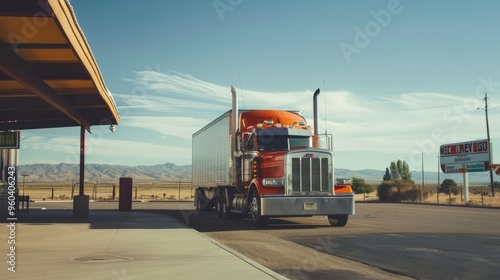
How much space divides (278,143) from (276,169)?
145cm

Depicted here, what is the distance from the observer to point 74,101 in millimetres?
20469

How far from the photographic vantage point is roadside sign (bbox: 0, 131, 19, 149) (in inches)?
795

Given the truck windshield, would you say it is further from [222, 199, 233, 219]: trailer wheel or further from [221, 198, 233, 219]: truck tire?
[222, 199, 233, 219]: trailer wheel

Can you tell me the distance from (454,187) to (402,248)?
59.9 m

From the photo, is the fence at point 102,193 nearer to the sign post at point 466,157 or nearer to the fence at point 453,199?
the fence at point 453,199

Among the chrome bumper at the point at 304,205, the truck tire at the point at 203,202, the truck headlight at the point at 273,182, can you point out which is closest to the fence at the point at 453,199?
the truck tire at the point at 203,202

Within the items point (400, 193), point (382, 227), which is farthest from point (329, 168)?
point (400, 193)

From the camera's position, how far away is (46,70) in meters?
15.5

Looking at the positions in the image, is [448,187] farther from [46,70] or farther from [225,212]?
[46,70]

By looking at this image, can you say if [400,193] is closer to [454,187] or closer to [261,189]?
[454,187]

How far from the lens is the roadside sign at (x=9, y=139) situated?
20.2 meters

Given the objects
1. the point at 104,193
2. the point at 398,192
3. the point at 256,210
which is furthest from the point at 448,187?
the point at 256,210

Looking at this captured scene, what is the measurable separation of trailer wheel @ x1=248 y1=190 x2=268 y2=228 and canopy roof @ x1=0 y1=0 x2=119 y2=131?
Result: 6.03 meters

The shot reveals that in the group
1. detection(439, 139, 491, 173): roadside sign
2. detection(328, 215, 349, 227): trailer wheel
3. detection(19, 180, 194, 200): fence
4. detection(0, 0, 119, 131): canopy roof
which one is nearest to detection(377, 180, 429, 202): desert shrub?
detection(439, 139, 491, 173): roadside sign
